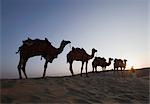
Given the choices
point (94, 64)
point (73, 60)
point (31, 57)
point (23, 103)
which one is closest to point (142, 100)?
point (23, 103)

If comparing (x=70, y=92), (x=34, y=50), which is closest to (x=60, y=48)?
(x=34, y=50)

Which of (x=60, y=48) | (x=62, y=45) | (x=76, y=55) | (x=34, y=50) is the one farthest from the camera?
(x=76, y=55)

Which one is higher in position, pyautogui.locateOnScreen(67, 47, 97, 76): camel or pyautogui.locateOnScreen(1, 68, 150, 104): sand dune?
pyautogui.locateOnScreen(67, 47, 97, 76): camel

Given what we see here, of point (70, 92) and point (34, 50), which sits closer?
point (70, 92)

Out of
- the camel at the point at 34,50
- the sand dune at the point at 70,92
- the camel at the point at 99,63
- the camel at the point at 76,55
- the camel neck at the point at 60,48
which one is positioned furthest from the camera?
the camel at the point at 99,63

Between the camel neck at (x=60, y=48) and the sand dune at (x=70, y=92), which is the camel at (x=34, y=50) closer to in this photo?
the camel neck at (x=60, y=48)

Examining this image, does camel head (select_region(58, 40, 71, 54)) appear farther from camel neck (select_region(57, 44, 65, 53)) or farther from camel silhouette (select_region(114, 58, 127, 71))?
camel silhouette (select_region(114, 58, 127, 71))

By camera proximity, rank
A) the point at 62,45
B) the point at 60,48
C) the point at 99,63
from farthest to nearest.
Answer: the point at 99,63, the point at 62,45, the point at 60,48

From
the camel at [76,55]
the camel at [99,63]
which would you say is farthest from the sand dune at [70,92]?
the camel at [99,63]

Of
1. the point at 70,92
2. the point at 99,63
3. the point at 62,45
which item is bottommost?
the point at 70,92

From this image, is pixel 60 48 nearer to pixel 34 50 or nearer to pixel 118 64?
pixel 34 50

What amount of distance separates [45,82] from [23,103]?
343 centimetres

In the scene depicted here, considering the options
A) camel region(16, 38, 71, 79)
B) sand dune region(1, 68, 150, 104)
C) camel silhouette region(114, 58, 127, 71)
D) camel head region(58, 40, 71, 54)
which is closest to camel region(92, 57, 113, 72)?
camel silhouette region(114, 58, 127, 71)

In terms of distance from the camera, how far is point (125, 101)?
11.7 metres
